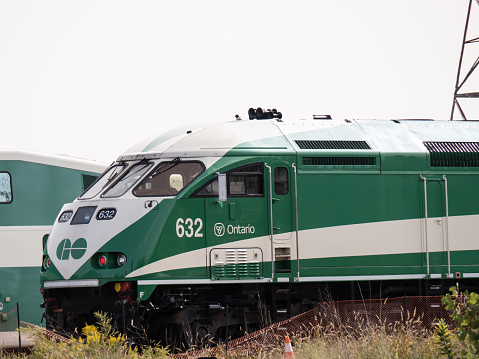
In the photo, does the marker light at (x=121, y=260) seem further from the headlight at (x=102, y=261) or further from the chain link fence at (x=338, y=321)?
the chain link fence at (x=338, y=321)

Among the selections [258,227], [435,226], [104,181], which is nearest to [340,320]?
[258,227]

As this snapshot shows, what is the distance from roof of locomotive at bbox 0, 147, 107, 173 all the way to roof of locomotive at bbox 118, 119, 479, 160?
4.18 metres

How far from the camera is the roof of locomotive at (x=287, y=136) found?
14828mm

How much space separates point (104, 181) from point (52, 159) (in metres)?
4.53

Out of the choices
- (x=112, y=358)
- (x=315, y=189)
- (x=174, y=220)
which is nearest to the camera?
(x=112, y=358)

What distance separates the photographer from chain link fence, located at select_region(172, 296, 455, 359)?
13422 mm

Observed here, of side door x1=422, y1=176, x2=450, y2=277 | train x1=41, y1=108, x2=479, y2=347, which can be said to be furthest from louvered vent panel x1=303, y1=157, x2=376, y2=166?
side door x1=422, y1=176, x2=450, y2=277

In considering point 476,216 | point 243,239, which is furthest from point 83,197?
point 476,216

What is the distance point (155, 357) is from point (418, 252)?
562 cm

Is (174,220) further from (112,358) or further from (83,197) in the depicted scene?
(112,358)

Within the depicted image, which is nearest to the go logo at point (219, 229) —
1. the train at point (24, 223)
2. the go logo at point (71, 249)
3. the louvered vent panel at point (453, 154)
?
the go logo at point (71, 249)

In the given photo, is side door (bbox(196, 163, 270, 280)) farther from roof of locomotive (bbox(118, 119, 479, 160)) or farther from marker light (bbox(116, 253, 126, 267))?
marker light (bbox(116, 253, 126, 267))

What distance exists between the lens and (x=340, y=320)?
47.3 feet

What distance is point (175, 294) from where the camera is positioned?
14148mm
